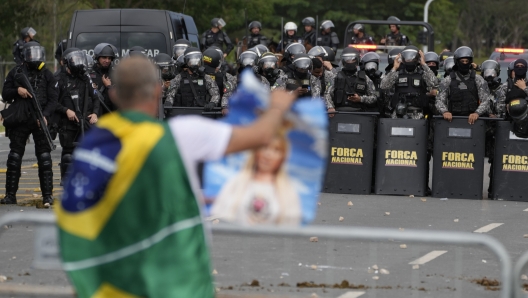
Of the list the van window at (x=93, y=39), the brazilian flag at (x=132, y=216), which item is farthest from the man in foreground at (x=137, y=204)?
the van window at (x=93, y=39)

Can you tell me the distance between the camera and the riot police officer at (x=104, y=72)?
14898mm

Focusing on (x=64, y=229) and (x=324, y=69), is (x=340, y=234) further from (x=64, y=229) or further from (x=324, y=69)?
(x=324, y=69)

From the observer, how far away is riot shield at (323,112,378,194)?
49.9ft

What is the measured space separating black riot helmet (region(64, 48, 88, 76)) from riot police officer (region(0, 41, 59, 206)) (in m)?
0.41

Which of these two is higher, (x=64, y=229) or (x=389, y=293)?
(x=64, y=229)

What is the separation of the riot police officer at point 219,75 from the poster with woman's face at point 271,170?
37.8ft

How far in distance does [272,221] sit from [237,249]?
190 cm

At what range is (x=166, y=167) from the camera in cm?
379

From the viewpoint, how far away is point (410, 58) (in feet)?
51.6

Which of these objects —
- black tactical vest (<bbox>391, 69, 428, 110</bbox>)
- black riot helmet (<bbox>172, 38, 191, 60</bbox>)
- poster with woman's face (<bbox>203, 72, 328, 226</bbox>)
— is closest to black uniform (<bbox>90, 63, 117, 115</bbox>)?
black riot helmet (<bbox>172, 38, 191, 60</bbox>)

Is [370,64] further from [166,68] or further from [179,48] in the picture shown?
[179,48]

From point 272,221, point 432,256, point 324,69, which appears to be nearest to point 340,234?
point 272,221

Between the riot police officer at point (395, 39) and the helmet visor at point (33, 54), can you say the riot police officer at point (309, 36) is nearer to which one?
the riot police officer at point (395, 39)

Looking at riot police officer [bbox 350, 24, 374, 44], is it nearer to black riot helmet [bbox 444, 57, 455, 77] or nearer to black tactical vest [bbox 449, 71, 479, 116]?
black riot helmet [bbox 444, 57, 455, 77]
